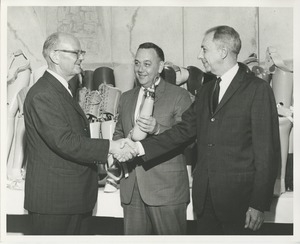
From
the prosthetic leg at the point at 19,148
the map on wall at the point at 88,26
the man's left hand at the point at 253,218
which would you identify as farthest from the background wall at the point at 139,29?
the man's left hand at the point at 253,218

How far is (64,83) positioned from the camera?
1.54 meters

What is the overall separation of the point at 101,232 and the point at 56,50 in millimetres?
1076

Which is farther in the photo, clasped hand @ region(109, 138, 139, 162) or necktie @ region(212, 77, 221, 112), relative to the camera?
clasped hand @ region(109, 138, 139, 162)

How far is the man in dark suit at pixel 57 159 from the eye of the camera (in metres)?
1.47

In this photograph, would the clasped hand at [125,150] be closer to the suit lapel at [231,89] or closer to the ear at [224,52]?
the suit lapel at [231,89]

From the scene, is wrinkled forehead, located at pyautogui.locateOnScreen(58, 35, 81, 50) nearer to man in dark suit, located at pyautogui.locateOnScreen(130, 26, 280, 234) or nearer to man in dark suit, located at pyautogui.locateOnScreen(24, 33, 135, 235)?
man in dark suit, located at pyautogui.locateOnScreen(24, 33, 135, 235)

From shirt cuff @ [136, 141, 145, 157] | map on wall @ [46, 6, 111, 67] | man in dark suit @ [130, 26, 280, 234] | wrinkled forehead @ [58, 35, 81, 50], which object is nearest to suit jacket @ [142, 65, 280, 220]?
man in dark suit @ [130, 26, 280, 234]

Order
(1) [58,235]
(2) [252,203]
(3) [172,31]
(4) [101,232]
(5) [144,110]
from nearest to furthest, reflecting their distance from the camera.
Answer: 1. (2) [252,203]
2. (1) [58,235]
3. (5) [144,110]
4. (3) [172,31]
5. (4) [101,232]

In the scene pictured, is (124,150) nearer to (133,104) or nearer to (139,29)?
(133,104)

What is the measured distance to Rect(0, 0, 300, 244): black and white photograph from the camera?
57.1 inches

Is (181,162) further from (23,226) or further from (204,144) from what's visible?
(23,226)

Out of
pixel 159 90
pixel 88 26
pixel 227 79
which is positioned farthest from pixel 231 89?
pixel 88 26

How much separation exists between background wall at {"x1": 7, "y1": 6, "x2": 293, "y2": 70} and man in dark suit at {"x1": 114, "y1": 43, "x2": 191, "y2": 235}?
0.35m
